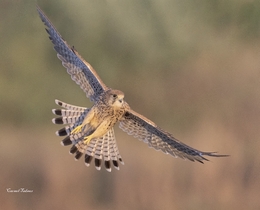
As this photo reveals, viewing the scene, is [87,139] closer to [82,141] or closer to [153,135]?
[82,141]

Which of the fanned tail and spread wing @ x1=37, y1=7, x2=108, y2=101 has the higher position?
spread wing @ x1=37, y1=7, x2=108, y2=101

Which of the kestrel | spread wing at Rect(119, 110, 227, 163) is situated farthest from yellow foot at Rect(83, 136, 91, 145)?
spread wing at Rect(119, 110, 227, 163)

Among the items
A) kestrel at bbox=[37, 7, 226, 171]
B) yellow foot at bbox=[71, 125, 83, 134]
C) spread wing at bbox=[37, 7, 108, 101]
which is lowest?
yellow foot at bbox=[71, 125, 83, 134]

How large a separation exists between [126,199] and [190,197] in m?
0.54

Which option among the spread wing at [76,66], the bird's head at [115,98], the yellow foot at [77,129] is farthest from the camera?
the spread wing at [76,66]

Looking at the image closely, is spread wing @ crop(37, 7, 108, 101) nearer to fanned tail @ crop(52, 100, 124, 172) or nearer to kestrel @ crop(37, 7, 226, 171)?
kestrel @ crop(37, 7, 226, 171)

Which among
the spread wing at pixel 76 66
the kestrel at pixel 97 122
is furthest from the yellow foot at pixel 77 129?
the spread wing at pixel 76 66

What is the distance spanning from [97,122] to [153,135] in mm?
386

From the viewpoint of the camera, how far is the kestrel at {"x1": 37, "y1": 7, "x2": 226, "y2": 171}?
9.15ft

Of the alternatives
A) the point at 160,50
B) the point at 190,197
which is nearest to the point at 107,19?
the point at 160,50

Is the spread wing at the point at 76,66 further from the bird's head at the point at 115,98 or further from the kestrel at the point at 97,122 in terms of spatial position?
the bird's head at the point at 115,98

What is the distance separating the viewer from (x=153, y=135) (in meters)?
2.94

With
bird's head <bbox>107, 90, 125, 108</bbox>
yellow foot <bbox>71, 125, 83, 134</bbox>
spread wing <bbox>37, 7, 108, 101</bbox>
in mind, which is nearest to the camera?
bird's head <bbox>107, 90, 125, 108</bbox>

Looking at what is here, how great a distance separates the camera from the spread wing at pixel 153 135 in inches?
107
